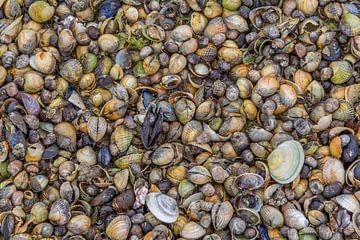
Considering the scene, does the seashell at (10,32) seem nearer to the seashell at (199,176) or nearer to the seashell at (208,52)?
the seashell at (208,52)

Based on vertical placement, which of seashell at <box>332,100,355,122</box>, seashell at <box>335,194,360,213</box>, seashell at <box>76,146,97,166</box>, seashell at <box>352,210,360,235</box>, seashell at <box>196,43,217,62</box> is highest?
seashell at <box>196,43,217,62</box>

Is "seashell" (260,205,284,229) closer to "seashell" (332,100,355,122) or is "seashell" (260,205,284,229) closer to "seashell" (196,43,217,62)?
"seashell" (332,100,355,122)

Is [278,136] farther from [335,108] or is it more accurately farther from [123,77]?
Answer: [123,77]

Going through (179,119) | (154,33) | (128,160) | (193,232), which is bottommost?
(193,232)

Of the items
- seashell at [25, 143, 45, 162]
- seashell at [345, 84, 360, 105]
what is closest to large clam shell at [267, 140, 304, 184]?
seashell at [345, 84, 360, 105]

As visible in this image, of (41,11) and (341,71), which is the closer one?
(341,71)

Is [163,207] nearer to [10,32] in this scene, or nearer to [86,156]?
[86,156]

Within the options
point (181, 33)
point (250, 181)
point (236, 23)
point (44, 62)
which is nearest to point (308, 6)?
point (236, 23)
